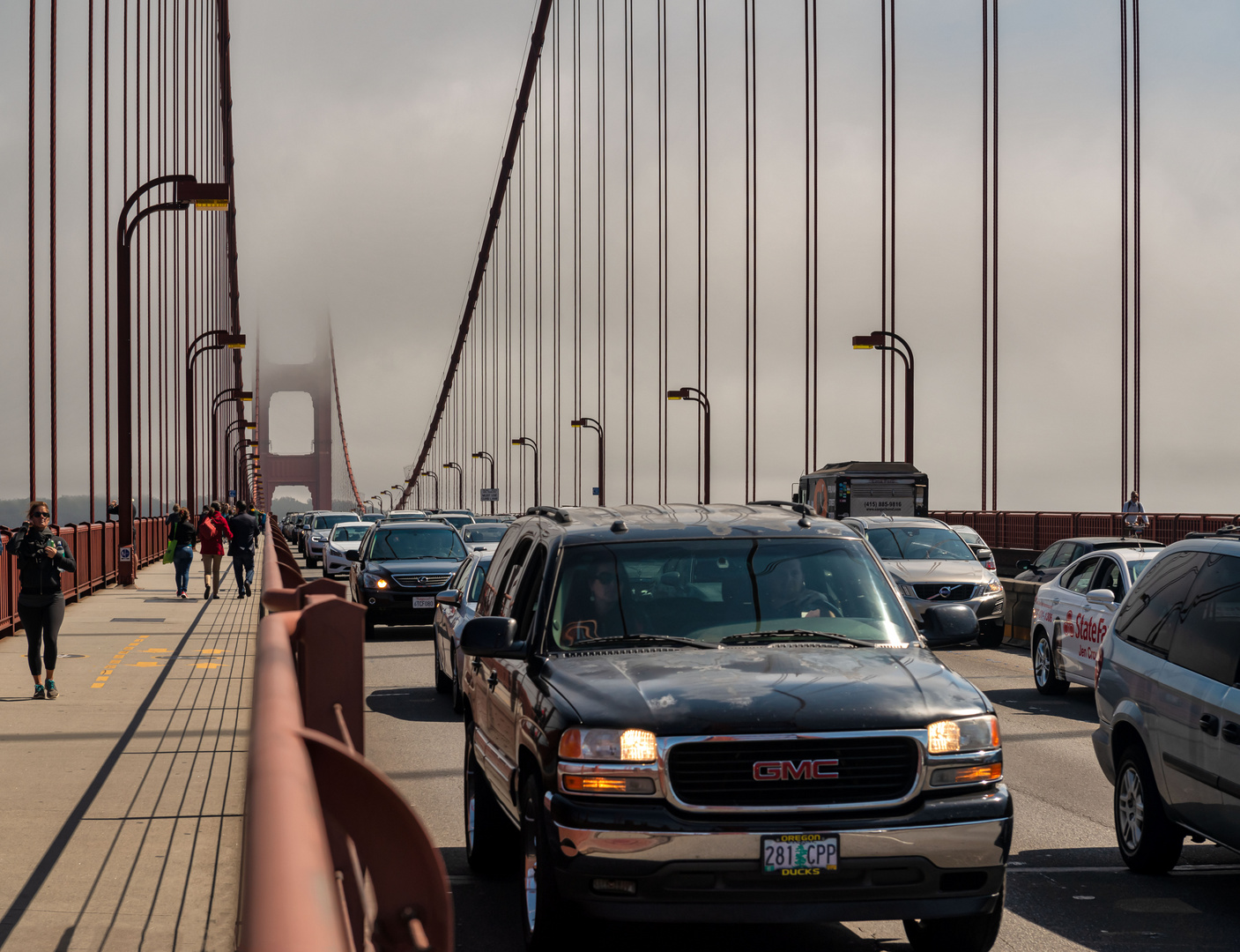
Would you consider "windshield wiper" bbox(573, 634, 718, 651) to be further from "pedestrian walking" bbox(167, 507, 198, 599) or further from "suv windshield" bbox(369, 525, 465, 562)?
"pedestrian walking" bbox(167, 507, 198, 599)

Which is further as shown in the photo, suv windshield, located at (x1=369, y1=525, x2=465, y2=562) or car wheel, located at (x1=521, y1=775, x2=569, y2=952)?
suv windshield, located at (x1=369, y1=525, x2=465, y2=562)

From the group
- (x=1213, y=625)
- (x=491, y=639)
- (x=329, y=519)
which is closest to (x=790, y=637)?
(x=491, y=639)

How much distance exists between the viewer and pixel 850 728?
466 centimetres

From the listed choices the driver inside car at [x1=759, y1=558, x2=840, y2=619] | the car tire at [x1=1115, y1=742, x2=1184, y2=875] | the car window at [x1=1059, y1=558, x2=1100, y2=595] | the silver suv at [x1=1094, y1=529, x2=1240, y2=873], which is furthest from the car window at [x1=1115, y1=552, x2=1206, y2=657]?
the car window at [x1=1059, y1=558, x2=1100, y2=595]

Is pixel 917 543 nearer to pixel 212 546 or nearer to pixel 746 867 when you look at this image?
pixel 212 546

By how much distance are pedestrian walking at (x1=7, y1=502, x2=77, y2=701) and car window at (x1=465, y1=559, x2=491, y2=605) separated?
3.25m

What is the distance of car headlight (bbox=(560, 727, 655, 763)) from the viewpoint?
4645 millimetres

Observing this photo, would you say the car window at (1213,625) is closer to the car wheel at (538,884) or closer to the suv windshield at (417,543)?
the car wheel at (538,884)

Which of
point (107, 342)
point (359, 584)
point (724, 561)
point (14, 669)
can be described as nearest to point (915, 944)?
point (724, 561)

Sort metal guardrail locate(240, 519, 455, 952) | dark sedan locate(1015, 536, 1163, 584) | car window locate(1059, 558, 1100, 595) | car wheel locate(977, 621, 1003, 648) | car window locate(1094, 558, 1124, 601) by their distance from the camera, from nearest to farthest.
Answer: metal guardrail locate(240, 519, 455, 952)
car window locate(1094, 558, 1124, 601)
car window locate(1059, 558, 1100, 595)
dark sedan locate(1015, 536, 1163, 584)
car wheel locate(977, 621, 1003, 648)

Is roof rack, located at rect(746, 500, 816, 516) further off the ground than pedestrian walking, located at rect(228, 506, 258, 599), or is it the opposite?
roof rack, located at rect(746, 500, 816, 516)

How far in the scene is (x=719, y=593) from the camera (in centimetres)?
582

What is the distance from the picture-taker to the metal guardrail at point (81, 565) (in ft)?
57.7

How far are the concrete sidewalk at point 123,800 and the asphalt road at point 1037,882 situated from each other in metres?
0.99
